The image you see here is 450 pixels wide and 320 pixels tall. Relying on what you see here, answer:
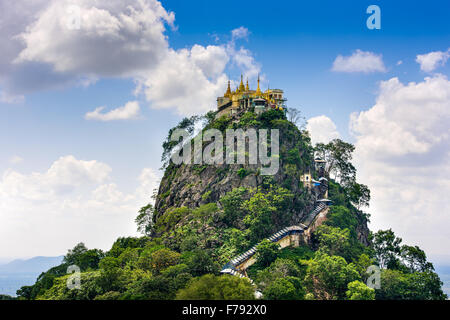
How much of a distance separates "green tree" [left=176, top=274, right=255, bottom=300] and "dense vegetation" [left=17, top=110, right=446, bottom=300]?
0.07m

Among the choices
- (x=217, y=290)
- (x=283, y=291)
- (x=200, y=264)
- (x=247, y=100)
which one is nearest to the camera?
(x=217, y=290)

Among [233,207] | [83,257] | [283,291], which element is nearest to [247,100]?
[233,207]

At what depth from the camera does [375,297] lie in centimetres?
4322


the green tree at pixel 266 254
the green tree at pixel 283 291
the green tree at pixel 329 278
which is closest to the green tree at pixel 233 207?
the green tree at pixel 266 254

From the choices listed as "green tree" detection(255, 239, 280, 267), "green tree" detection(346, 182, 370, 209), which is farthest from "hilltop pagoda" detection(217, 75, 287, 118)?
"green tree" detection(255, 239, 280, 267)

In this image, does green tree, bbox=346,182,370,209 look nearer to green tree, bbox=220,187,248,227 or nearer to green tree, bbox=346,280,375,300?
green tree, bbox=220,187,248,227

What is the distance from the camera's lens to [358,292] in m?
38.9

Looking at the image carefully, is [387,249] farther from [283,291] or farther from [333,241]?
[283,291]

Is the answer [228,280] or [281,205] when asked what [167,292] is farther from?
[281,205]

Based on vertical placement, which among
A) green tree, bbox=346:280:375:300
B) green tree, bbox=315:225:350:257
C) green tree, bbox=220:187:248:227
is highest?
green tree, bbox=220:187:248:227

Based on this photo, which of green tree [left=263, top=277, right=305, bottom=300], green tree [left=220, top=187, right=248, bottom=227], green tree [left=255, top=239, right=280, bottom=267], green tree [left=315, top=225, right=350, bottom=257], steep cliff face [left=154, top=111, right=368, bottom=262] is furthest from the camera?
green tree [left=220, top=187, right=248, bottom=227]

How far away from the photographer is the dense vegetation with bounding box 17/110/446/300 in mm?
37594

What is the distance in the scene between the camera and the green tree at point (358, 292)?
38625 millimetres

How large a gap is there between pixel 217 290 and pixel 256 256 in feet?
39.9
